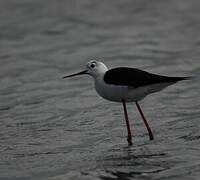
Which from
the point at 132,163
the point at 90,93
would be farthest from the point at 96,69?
the point at 90,93

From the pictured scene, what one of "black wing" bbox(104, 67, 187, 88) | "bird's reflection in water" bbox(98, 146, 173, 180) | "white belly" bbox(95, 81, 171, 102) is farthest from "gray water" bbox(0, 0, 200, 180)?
"black wing" bbox(104, 67, 187, 88)

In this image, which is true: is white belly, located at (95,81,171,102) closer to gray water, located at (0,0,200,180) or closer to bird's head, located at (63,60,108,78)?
bird's head, located at (63,60,108,78)

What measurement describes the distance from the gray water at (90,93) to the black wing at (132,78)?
0.77 m

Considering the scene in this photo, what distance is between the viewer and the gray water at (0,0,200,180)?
8.75 metres

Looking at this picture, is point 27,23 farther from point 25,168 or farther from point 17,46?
point 25,168

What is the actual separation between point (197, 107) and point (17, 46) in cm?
673

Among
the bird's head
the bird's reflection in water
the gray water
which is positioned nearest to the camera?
the bird's reflection in water

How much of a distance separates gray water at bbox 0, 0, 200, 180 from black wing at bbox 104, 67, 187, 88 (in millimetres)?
773

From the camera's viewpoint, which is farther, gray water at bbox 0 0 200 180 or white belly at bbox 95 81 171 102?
white belly at bbox 95 81 171 102

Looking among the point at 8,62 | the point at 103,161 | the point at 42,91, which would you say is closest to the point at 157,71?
the point at 42,91

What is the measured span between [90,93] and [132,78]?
3.43 metres

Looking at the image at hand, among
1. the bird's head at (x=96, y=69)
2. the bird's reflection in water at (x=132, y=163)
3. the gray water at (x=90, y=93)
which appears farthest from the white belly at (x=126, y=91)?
the bird's reflection in water at (x=132, y=163)

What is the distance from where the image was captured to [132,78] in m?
9.78

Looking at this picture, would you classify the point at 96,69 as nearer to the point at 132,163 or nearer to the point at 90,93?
the point at 132,163
